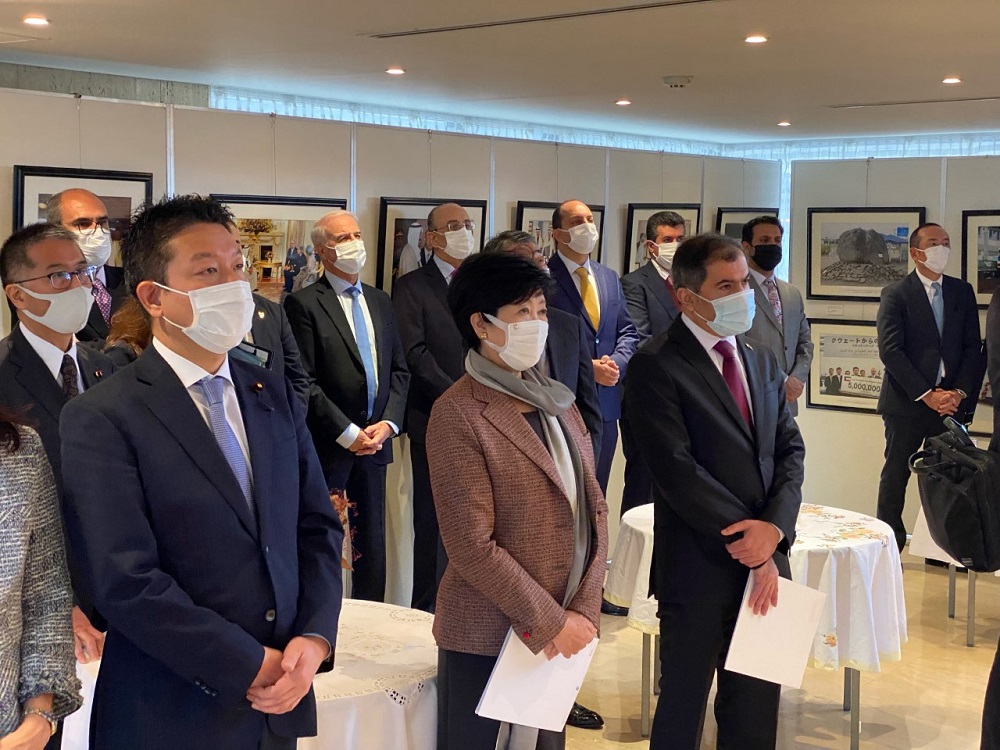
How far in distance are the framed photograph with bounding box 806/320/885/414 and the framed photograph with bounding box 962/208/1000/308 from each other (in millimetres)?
827

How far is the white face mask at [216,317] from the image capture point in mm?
2113

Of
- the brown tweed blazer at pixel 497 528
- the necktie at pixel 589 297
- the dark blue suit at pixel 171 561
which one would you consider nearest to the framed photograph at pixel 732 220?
the necktie at pixel 589 297

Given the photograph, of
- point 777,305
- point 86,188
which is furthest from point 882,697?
point 86,188

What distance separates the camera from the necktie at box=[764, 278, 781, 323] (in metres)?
6.21

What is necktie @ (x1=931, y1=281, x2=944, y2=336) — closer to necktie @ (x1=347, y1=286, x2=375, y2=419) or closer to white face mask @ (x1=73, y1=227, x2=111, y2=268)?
necktie @ (x1=347, y1=286, x2=375, y2=419)

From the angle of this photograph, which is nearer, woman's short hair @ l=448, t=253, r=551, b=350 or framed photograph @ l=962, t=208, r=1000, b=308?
woman's short hair @ l=448, t=253, r=551, b=350

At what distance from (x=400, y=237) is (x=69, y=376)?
3.26 m

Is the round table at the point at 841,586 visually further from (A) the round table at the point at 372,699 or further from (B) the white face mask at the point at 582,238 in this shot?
(B) the white face mask at the point at 582,238

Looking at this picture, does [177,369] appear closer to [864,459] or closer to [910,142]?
[864,459]

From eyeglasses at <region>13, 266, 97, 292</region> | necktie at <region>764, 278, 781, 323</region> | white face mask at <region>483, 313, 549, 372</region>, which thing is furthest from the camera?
necktie at <region>764, 278, 781, 323</region>

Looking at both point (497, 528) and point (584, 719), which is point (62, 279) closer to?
point (497, 528)

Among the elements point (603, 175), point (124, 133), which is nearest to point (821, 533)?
point (124, 133)

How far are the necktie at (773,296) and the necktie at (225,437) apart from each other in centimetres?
459

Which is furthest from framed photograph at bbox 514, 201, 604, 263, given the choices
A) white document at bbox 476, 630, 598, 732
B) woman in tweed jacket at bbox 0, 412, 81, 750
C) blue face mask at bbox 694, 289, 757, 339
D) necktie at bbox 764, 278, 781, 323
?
woman in tweed jacket at bbox 0, 412, 81, 750
